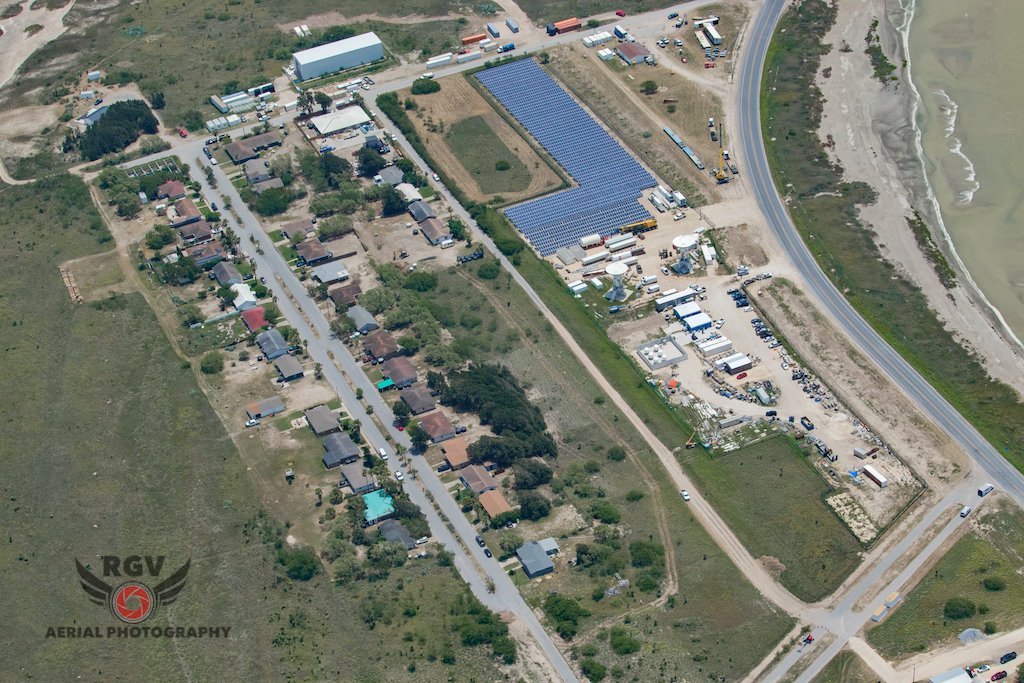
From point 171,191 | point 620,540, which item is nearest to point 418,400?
point 620,540

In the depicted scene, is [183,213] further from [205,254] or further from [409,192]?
[409,192]

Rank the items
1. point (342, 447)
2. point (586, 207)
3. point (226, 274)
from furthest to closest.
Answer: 1. point (586, 207)
2. point (226, 274)
3. point (342, 447)

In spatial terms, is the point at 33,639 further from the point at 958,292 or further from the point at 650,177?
the point at 958,292

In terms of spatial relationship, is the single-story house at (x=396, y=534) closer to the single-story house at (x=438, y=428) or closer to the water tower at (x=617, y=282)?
the single-story house at (x=438, y=428)

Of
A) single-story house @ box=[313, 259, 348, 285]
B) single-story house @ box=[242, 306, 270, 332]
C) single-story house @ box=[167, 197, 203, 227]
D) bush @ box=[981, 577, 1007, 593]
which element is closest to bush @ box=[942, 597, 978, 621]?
bush @ box=[981, 577, 1007, 593]

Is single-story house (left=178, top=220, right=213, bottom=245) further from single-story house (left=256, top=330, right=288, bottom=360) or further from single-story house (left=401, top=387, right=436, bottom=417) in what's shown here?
single-story house (left=401, top=387, right=436, bottom=417)

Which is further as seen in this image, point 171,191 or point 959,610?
point 171,191
